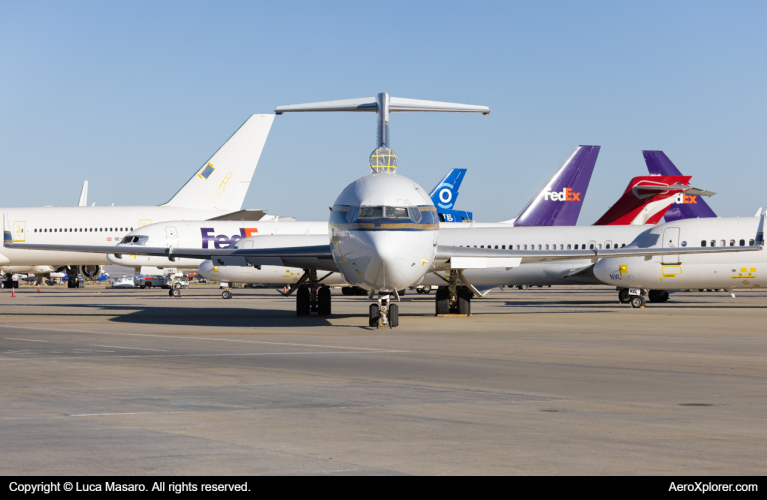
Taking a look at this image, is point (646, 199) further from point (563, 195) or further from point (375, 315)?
point (375, 315)

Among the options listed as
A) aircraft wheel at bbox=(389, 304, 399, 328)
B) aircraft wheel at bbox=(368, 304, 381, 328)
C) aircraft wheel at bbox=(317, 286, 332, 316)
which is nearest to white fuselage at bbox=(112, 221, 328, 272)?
aircraft wheel at bbox=(317, 286, 332, 316)

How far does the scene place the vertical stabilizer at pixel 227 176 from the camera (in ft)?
208

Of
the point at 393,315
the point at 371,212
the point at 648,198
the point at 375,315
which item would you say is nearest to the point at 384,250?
the point at 371,212

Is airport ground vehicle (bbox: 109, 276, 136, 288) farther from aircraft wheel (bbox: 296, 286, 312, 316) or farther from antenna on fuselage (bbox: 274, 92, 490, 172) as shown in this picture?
antenna on fuselage (bbox: 274, 92, 490, 172)

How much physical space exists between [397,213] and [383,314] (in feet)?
9.87

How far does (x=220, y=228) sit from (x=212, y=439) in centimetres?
4336

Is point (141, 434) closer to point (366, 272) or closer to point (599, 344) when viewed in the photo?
point (599, 344)

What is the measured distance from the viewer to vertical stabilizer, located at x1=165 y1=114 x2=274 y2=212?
63281mm

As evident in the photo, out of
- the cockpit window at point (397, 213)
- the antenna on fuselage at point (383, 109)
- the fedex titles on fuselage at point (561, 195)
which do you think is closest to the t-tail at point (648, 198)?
the fedex titles on fuselage at point (561, 195)

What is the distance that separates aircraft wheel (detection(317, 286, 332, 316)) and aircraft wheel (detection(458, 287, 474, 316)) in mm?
4759

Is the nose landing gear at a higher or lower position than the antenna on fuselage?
lower
